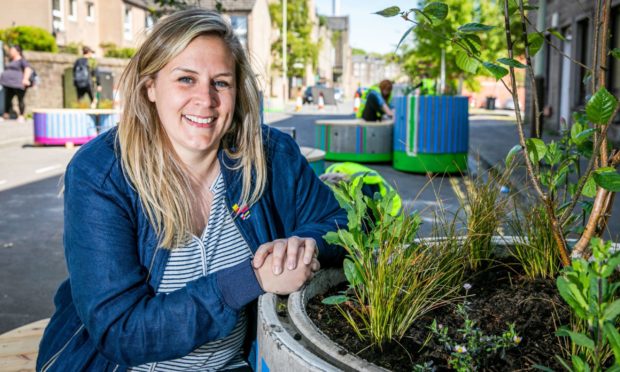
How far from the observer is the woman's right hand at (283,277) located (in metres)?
1.91

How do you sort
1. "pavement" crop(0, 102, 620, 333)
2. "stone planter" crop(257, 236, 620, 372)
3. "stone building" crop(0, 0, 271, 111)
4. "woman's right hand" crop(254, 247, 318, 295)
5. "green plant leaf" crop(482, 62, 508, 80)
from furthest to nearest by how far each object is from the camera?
1. "stone building" crop(0, 0, 271, 111)
2. "pavement" crop(0, 102, 620, 333)
3. "woman's right hand" crop(254, 247, 318, 295)
4. "green plant leaf" crop(482, 62, 508, 80)
5. "stone planter" crop(257, 236, 620, 372)

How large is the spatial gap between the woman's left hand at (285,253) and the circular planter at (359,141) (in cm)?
1033

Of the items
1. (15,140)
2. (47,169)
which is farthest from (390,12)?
(15,140)

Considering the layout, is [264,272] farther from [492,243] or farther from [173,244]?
[492,243]

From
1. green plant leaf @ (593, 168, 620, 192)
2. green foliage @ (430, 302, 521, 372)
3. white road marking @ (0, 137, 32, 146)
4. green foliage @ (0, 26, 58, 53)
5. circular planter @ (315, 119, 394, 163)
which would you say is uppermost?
green foliage @ (0, 26, 58, 53)

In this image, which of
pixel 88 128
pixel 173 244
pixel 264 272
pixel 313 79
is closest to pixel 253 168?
pixel 173 244

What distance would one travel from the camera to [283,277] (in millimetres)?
1944

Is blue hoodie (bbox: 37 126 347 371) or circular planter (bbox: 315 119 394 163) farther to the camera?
circular planter (bbox: 315 119 394 163)

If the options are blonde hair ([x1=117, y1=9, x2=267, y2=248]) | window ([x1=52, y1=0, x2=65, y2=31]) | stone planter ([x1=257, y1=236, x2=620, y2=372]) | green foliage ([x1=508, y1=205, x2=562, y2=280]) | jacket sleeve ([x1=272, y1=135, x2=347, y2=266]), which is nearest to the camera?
stone planter ([x1=257, y1=236, x2=620, y2=372])

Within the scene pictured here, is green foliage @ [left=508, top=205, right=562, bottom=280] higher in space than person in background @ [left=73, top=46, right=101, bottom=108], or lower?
lower

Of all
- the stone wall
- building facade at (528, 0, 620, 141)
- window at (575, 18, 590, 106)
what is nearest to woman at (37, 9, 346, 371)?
building facade at (528, 0, 620, 141)

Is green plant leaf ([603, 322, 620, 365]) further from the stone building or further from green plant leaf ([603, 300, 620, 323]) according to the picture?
the stone building

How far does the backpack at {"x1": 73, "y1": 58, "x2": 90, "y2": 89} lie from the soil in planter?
761 inches

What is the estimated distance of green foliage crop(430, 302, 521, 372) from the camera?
1.58m
